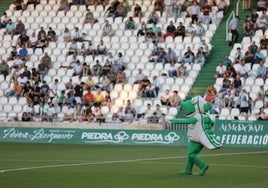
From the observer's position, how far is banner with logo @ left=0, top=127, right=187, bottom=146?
3584cm

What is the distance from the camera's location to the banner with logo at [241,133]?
34781 millimetres

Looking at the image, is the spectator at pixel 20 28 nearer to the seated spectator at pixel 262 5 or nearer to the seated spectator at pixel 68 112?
the seated spectator at pixel 68 112

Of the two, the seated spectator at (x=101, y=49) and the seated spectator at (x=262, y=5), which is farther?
the seated spectator at (x=101, y=49)

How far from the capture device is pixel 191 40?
4281cm

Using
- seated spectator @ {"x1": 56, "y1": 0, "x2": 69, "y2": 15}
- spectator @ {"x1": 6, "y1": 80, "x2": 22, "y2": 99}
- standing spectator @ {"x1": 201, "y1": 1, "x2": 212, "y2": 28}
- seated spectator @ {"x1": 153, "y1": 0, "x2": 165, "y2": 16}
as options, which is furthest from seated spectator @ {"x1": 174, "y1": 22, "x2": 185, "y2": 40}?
spectator @ {"x1": 6, "y1": 80, "x2": 22, "y2": 99}

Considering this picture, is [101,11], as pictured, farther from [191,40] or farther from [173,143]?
[173,143]

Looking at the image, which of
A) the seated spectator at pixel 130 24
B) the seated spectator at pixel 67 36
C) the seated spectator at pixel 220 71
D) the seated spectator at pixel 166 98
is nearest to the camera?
the seated spectator at pixel 166 98

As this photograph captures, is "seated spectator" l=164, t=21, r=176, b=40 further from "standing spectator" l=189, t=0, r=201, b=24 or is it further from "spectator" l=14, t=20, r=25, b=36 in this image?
"spectator" l=14, t=20, r=25, b=36

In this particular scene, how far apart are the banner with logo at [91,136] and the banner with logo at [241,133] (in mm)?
1611

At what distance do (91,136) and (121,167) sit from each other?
1402cm

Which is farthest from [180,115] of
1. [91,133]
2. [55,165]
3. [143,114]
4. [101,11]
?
[55,165]

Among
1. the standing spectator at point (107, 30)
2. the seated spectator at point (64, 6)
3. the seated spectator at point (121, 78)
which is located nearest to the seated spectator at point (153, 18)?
the standing spectator at point (107, 30)

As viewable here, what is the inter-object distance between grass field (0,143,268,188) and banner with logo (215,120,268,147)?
1.53 m

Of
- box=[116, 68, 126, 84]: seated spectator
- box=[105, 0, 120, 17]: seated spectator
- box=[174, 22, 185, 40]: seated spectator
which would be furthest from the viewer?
A: box=[105, 0, 120, 17]: seated spectator
